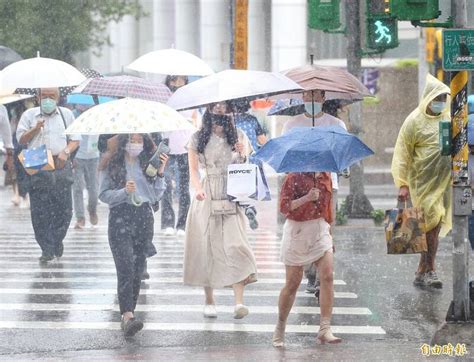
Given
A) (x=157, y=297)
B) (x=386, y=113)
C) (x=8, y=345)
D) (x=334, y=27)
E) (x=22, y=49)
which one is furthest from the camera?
(x=22, y=49)

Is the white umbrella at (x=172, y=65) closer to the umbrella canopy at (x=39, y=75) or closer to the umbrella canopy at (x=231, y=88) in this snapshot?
the umbrella canopy at (x=39, y=75)

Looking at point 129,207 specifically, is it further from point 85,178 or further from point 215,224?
point 85,178

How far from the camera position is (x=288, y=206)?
28.8 feet

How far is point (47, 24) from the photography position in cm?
3078

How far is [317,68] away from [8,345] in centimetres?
402

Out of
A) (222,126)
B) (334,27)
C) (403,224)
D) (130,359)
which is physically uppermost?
(334,27)

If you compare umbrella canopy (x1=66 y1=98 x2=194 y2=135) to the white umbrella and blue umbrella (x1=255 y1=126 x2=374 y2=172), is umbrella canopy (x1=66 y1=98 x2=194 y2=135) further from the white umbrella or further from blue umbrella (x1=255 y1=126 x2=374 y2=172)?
the white umbrella

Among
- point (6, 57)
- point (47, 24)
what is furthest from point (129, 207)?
point (47, 24)

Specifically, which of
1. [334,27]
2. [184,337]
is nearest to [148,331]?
[184,337]

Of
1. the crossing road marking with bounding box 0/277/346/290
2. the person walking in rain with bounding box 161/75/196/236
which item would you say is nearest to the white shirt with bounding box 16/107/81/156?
the person walking in rain with bounding box 161/75/196/236

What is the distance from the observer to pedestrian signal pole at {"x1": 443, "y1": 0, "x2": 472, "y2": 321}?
9.12 metres

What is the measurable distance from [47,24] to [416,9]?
22.7m

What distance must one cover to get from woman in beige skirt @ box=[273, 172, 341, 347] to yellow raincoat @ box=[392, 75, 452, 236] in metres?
2.64

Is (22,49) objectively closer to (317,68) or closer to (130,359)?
(317,68)
